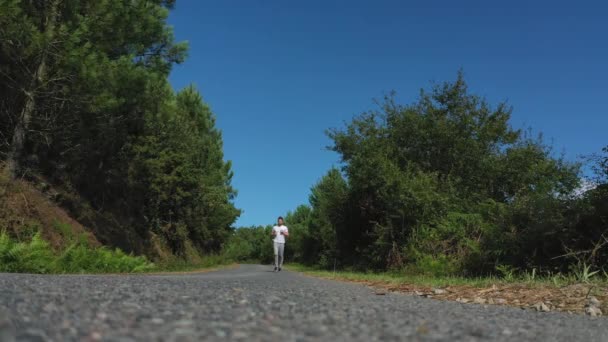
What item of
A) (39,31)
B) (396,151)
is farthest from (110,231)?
(396,151)

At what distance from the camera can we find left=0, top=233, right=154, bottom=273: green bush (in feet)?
27.7

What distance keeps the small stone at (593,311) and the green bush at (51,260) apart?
28.9ft

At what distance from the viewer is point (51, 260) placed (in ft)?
30.2

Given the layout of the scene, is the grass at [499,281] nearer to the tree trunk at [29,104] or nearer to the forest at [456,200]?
the forest at [456,200]

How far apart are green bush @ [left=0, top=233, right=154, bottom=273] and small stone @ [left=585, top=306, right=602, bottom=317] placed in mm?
8812

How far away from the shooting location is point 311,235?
43.4 meters

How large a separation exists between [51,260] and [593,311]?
9.27 metres

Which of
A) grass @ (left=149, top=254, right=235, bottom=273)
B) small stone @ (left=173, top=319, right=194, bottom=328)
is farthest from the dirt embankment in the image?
small stone @ (left=173, top=319, right=194, bottom=328)

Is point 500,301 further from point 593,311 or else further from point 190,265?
point 190,265

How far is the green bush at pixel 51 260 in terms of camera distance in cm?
845

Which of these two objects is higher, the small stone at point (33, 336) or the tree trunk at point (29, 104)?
the tree trunk at point (29, 104)

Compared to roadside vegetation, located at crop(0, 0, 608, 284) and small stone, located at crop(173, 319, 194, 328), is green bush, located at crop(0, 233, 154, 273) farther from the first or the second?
small stone, located at crop(173, 319, 194, 328)

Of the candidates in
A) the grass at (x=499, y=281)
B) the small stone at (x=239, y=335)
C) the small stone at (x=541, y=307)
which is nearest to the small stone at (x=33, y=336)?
the small stone at (x=239, y=335)

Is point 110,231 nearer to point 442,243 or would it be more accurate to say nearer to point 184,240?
point 184,240
